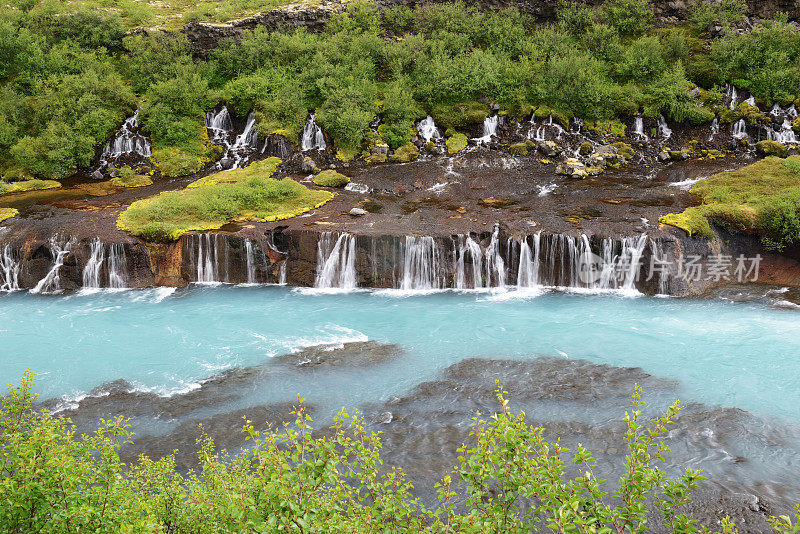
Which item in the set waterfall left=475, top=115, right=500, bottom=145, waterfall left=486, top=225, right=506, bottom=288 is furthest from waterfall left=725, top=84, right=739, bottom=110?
waterfall left=486, top=225, right=506, bottom=288

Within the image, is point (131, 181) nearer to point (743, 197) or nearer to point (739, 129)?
point (743, 197)

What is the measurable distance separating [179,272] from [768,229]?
21.9 meters

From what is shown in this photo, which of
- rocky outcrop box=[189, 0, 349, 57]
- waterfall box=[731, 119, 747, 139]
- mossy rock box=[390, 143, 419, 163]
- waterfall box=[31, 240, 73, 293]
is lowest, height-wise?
waterfall box=[31, 240, 73, 293]

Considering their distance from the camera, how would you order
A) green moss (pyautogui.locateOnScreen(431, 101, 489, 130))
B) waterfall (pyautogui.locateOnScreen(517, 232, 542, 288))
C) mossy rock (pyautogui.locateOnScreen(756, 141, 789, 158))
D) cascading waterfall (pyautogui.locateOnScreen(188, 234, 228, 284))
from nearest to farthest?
waterfall (pyautogui.locateOnScreen(517, 232, 542, 288))
cascading waterfall (pyautogui.locateOnScreen(188, 234, 228, 284))
mossy rock (pyautogui.locateOnScreen(756, 141, 789, 158))
green moss (pyautogui.locateOnScreen(431, 101, 489, 130))

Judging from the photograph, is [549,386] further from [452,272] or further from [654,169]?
[654,169]

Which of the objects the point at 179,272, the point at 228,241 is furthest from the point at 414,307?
the point at 179,272

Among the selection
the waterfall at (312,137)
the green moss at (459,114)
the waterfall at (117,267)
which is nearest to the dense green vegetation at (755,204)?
the green moss at (459,114)

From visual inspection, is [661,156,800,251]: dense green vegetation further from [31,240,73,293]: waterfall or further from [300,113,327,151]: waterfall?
[31,240,73,293]: waterfall

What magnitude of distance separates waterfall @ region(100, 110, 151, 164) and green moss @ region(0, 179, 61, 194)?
352cm

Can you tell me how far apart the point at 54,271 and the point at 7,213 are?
16.8ft

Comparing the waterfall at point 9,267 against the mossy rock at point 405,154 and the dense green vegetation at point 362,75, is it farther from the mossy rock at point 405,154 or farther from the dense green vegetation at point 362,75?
→ the mossy rock at point 405,154

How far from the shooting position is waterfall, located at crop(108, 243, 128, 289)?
20641 mm

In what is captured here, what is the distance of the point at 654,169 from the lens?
27.6 metres

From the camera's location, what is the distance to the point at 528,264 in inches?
803
